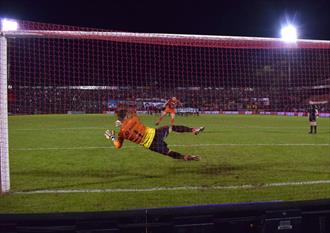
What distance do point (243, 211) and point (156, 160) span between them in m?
7.19

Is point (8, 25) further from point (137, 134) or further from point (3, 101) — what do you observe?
point (137, 134)

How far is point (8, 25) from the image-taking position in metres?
6.68

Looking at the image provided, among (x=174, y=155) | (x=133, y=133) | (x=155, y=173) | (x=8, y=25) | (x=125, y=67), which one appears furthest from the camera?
(x=125, y=67)

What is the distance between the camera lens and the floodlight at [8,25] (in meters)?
6.62

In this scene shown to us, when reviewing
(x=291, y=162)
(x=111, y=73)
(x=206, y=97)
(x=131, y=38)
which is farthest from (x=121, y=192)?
(x=206, y=97)

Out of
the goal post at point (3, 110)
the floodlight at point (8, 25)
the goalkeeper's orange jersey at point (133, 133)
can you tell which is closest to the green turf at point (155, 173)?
the goal post at point (3, 110)

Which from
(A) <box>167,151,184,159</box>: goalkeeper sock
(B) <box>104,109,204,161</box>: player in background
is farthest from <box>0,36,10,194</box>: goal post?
(A) <box>167,151,184,159</box>: goalkeeper sock

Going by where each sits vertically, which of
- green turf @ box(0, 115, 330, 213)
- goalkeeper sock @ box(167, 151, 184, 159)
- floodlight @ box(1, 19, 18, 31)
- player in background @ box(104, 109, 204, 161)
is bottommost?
green turf @ box(0, 115, 330, 213)

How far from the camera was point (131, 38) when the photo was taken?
741 centimetres

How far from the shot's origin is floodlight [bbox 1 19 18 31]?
662cm

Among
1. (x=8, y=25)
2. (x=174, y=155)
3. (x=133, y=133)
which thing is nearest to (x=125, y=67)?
(x=174, y=155)

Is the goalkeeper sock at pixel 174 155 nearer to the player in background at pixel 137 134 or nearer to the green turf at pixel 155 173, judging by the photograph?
the green turf at pixel 155 173

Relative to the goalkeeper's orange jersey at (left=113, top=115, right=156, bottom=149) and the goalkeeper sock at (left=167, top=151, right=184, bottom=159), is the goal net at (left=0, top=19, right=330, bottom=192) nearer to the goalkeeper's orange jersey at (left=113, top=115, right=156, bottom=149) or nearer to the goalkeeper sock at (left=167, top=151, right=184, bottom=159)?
the goalkeeper's orange jersey at (left=113, top=115, right=156, bottom=149)

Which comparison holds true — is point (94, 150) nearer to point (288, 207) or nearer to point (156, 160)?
point (156, 160)
